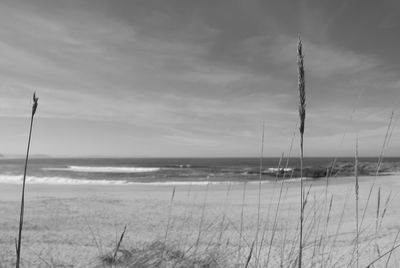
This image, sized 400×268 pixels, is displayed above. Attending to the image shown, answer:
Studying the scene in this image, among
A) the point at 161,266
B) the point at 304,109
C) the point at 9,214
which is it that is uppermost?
the point at 304,109

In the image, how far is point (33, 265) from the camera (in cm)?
468

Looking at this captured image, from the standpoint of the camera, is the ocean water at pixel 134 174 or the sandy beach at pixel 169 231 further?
the ocean water at pixel 134 174

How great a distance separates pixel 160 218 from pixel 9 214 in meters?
4.79

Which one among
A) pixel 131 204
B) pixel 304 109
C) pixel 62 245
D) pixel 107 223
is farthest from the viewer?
pixel 131 204

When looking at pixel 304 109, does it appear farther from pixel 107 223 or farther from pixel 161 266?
pixel 107 223

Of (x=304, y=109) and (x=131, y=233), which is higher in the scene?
(x=304, y=109)

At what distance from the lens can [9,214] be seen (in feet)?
34.6

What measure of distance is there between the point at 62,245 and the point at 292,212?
845 centimetres

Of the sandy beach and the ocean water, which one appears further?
the ocean water

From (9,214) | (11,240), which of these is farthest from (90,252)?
(9,214)

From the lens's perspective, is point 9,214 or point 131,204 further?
point 131,204

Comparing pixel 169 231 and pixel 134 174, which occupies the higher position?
pixel 169 231

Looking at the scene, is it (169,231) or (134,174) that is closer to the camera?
(169,231)

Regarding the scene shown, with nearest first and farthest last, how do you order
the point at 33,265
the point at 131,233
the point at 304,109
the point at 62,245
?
the point at 304,109
the point at 33,265
the point at 62,245
the point at 131,233
